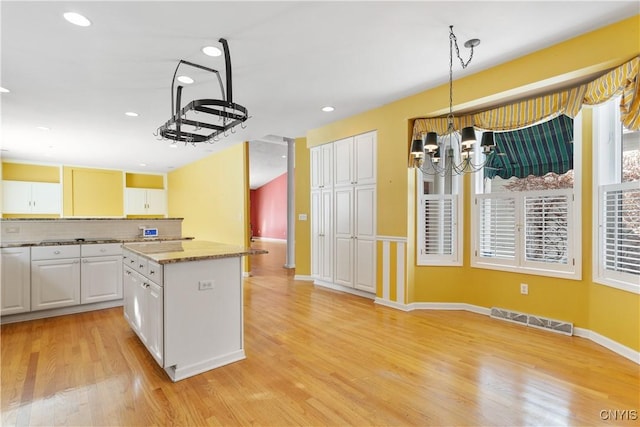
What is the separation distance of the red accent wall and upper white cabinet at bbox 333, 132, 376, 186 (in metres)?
9.20

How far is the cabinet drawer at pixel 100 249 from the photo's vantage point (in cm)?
393

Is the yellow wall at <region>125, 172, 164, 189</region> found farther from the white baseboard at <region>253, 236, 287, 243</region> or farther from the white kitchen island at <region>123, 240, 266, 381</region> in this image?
the white kitchen island at <region>123, 240, 266, 381</region>

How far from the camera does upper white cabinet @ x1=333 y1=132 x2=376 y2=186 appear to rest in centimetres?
452

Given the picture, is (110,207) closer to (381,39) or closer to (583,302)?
(381,39)

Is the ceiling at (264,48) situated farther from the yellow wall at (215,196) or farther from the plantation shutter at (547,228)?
the yellow wall at (215,196)

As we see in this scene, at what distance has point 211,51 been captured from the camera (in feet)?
9.10

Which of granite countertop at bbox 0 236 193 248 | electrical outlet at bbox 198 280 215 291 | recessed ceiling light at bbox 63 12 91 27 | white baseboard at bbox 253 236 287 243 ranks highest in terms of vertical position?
recessed ceiling light at bbox 63 12 91 27

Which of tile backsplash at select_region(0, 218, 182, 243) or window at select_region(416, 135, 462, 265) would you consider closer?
tile backsplash at select_region(0, 218, 182, 243)

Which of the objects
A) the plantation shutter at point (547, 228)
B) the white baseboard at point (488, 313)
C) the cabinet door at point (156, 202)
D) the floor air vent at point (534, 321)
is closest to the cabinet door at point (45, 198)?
the cabinet door at point (156, 202)

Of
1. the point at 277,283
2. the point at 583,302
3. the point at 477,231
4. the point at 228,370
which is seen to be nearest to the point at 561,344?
the point at 583,302

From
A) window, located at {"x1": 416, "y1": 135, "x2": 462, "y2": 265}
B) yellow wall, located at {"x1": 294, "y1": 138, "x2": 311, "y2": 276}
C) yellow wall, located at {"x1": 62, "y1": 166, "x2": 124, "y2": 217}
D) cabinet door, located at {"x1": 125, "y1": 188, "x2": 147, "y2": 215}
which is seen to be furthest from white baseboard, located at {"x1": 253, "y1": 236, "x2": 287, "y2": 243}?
window, located at {"x1": 416, "y1": 135, "x2": 462, "y2": 265}

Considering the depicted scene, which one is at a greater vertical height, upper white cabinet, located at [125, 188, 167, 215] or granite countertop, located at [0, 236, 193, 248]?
upper white cabinet, located at [125, 188, 167, 215]

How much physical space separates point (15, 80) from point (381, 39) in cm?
388

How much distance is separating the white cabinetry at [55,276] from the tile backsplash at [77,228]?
41cm
